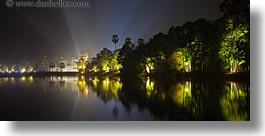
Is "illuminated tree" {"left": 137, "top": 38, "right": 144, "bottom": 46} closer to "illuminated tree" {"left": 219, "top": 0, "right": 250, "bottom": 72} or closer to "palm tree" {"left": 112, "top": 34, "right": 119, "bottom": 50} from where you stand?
"palm tree" {"left": 112, "top": 34, "right": 119, "bottom": 50}

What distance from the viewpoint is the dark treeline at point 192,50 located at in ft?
11.9

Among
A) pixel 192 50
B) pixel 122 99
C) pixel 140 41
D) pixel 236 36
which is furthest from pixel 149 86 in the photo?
pixel 236 36

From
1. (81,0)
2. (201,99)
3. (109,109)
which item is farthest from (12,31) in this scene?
(201,99)

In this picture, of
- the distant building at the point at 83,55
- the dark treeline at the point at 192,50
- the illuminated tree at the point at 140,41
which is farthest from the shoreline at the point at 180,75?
the illuminated tree at the point at 140,41

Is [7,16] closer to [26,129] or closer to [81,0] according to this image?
[81,0]

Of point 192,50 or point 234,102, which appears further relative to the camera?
point 192,50

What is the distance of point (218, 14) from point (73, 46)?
1666mm

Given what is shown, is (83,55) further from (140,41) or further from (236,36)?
(236,36)

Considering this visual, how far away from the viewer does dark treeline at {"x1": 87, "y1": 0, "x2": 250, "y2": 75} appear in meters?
3.63

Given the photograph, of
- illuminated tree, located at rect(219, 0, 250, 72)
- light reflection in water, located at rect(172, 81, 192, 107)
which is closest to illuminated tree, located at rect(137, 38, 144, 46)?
light reflection in water, located at rect(172, 81, 192, 107)

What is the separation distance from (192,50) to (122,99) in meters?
0.96

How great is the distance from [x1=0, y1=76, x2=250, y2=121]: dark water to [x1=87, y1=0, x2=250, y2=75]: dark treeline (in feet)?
0.54

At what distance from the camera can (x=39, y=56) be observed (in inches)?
159

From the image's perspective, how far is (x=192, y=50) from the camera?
3.86 m
